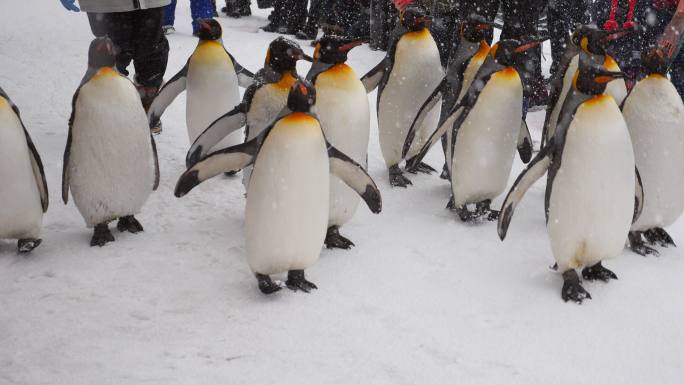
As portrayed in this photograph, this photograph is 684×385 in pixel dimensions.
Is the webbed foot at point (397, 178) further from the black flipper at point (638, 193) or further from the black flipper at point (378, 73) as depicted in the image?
the black flipper at point (638, 193)

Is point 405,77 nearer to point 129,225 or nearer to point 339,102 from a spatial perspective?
point 339,102

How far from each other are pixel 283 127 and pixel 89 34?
17.9ft

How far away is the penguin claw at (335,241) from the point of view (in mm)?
3291

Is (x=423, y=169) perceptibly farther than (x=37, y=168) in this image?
Yes

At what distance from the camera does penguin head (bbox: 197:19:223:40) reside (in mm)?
3807

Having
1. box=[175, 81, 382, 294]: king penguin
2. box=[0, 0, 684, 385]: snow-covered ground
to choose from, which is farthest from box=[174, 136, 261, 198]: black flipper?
box=[0, 0, 684, 385]: snow-covered ground

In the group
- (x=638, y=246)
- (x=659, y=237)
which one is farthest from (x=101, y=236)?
(x=659, y=237)

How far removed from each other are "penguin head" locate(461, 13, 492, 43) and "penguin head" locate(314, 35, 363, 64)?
1.01 metres

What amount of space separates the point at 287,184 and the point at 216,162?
35 cm

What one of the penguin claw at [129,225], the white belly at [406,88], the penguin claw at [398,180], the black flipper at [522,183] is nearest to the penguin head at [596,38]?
the black flipper at [522,183]

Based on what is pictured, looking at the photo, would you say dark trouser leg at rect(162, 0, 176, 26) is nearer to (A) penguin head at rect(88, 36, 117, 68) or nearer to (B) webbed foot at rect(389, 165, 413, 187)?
(B) webbed foot at rect(389, 165, 413, 187)

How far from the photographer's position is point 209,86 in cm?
387

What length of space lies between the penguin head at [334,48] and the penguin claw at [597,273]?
4.64ft

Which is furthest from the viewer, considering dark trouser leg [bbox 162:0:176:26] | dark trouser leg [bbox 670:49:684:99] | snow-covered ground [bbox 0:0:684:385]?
dark trouser leg [bbox 162:0:176:26]
